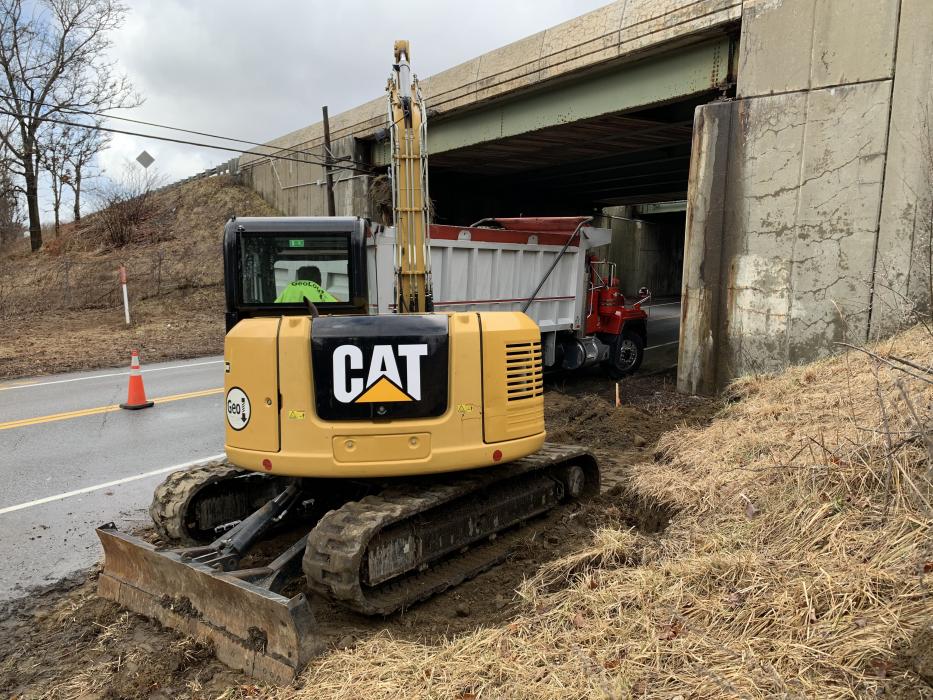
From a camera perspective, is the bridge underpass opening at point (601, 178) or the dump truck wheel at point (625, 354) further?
the bridge underpass opening at point (601, 178)

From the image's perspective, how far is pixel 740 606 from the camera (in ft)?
10.6

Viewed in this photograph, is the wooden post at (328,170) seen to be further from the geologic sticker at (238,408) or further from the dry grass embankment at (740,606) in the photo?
the dry grass embankment at (740,606)

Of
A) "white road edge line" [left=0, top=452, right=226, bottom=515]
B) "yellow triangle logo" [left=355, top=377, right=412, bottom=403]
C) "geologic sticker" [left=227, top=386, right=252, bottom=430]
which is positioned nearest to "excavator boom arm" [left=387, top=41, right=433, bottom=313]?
"yellow triangle logo" [left=355, top=377, right=412, bottom=403]

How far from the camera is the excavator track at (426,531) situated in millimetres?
3793

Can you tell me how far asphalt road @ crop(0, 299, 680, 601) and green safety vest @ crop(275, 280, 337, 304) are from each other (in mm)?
1968

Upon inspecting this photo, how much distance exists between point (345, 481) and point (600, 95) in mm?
10623

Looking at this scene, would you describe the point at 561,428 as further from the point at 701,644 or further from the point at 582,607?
the point at 701,644

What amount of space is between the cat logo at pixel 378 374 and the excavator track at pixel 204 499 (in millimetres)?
1425

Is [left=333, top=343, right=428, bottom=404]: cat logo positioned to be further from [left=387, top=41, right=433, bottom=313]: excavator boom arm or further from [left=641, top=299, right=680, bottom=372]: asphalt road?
[left=641, top=299, right=680, bottom=372]: asphalt road

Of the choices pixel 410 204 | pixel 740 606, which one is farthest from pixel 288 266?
pixel 740 606

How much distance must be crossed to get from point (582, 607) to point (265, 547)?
2539mm

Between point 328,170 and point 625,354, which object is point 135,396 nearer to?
point 625,354

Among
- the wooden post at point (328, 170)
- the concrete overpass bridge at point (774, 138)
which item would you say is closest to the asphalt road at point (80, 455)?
the concrete overpass bridge at point (774, 138)

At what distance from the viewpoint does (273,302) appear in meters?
7.55
